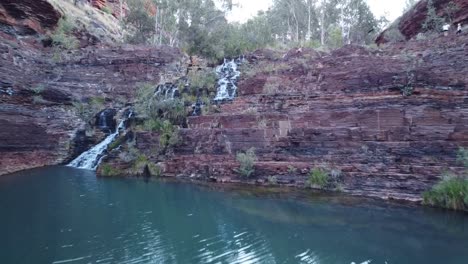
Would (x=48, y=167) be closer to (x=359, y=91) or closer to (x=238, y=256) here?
(x=238, y=256)

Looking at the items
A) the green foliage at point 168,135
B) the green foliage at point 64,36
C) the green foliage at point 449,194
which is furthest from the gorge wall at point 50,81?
the green foliage at point 449,194

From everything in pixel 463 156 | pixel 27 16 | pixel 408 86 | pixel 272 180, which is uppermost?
pixel 27 16

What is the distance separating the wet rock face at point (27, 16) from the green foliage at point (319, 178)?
19.4 m

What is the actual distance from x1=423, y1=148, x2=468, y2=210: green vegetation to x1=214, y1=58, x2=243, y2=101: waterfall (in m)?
10.8

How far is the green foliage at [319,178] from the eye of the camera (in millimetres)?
12609

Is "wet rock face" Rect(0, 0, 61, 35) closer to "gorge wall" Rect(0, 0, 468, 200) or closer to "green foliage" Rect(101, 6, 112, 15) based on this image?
"gorge wall" Rect(0, 0, 468, 200)

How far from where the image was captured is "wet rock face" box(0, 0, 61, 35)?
20.3 m

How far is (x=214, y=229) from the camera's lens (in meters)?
8.66

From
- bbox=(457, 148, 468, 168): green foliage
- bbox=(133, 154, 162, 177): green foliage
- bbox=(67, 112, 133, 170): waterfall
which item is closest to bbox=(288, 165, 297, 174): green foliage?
bbox=(457, 148, 468, 168): green foliage

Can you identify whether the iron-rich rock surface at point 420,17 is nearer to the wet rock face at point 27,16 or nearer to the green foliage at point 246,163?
the green foliage at point 246,163

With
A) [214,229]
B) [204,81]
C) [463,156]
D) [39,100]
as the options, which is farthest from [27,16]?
[463,156]

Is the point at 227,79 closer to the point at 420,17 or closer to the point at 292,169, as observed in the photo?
the point at 292,169

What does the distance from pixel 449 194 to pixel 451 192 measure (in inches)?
3.2

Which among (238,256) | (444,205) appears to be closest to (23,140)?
(238,256)
